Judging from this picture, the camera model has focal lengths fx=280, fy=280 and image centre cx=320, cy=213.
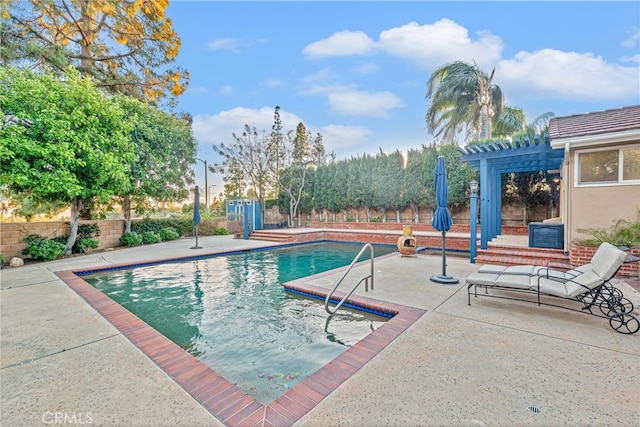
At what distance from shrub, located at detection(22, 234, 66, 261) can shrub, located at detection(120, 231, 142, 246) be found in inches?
129

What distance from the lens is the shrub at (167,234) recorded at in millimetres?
15288

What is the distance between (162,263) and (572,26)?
16959 millimetres

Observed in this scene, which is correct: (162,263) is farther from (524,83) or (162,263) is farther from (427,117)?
(524,83)

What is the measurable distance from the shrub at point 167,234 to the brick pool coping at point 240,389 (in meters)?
12.2

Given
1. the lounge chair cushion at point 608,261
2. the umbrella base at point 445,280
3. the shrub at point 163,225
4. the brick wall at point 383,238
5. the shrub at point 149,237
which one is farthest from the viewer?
the shrub at point 163,225

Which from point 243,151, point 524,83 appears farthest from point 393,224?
point 243,151

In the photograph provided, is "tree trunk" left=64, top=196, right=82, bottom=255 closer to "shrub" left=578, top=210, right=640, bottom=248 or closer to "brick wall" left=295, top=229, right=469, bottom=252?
"brick wall" left=295, top=229, right=469, bottom=252

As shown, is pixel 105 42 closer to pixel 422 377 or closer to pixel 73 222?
pixel 73 222

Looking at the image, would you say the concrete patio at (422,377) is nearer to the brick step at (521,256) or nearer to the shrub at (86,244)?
the brick step at (521,256)

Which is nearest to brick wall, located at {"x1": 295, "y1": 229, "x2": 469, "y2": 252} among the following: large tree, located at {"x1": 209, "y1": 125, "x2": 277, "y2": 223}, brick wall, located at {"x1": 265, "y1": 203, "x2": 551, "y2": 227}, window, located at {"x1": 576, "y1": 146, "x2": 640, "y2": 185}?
brick wall, located at {"x1": 265, "y1": 203, "x2": 551, "y2": 227}

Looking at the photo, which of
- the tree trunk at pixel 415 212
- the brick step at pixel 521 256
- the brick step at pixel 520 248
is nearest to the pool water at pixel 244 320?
the brick step at pixel 521 256

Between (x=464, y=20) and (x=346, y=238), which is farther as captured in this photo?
(x=346, y=238)

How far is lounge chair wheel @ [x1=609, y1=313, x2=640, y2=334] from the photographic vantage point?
3.36m

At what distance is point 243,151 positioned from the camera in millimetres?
20578
